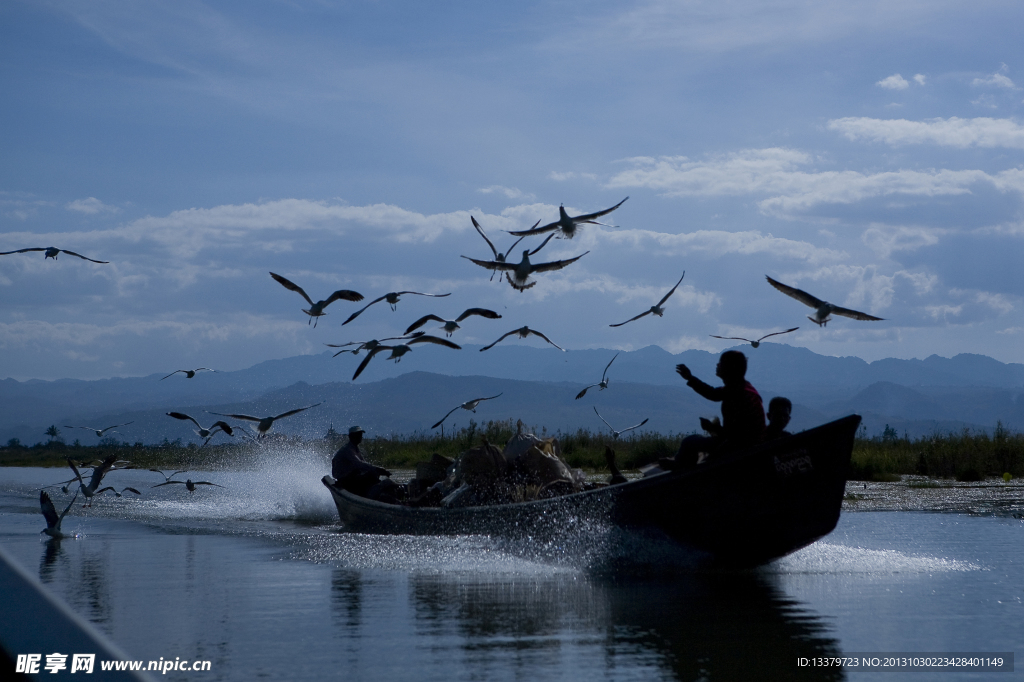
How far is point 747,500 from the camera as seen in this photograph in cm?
929

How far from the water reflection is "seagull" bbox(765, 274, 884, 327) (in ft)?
8.30

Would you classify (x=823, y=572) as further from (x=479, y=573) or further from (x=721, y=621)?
(x=479, y=573)

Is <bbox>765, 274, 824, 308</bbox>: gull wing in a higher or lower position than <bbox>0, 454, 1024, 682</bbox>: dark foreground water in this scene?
higher

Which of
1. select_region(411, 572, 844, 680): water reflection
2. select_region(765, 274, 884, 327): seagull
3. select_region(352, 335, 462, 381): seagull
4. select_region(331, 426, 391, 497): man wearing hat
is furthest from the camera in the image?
select_region(331, 426, 391, 497): man wearing hat

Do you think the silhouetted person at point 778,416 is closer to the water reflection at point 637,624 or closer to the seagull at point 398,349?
the water reflection at point 637,624

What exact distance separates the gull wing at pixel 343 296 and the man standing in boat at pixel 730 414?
410cm

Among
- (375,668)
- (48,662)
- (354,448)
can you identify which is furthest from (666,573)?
(48,662)

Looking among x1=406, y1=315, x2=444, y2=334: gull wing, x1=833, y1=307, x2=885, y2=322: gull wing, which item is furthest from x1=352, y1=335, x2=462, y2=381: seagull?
x1=833, y1=307, x2=885, y2=322: gull wing

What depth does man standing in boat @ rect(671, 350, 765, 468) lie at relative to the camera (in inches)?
347

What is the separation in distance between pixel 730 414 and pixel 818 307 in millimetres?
1270

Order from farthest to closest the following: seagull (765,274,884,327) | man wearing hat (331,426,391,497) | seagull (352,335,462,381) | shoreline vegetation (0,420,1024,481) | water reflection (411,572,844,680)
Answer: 1. shoreline vegetation (0,420,1024,481)
2. man wearing hat (331,426,391,497)
3. seagull (352,335,462,381)
4. seagull (765,274,884,327)
5. water reflection (411,572,844,680)

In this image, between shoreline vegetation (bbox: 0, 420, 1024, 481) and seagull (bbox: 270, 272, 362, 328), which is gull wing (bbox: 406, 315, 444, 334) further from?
shoreline vegetation (bbox: 0, 420, 1024, 481)

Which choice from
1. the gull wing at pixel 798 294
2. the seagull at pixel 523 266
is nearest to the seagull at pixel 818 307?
the gull wing at pixel 798 294

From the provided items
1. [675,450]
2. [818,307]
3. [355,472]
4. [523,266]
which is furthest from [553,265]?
[675,450]
